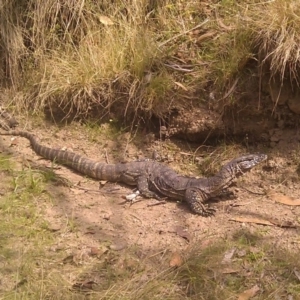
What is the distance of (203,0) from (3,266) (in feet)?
13.8

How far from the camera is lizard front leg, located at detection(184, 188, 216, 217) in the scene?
5543mm

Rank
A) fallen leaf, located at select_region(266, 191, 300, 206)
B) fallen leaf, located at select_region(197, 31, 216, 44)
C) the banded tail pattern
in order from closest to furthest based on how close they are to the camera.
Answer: fallen leaf, located at select_region(266, 191, 300, 206), the banded tail pattern, fallen leaf, located at select_region(197, 31, 216, 44)

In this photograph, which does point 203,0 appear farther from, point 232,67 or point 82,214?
point 82,214

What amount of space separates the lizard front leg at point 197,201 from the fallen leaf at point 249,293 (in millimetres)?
1282

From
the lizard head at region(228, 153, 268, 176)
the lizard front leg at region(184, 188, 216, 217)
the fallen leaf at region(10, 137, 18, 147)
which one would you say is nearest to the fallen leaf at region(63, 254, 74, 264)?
the lizard front leg at region(184, 188, 216, 217)

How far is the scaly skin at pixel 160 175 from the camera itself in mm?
5652

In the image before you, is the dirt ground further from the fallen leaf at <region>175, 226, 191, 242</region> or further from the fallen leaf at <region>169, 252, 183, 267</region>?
the fallen leaf at <region>169, 252, 183, 267</region>

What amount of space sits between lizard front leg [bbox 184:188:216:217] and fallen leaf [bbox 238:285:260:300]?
1.28 m

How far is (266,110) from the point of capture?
20.0 feet

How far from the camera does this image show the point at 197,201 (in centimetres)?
562

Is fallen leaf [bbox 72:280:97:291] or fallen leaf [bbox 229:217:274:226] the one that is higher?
fallen leaf [bbox 229:217:274:226]

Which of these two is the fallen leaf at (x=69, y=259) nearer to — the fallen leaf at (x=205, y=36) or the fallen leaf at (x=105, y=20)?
the fallen leaf at (x=205, y=36)

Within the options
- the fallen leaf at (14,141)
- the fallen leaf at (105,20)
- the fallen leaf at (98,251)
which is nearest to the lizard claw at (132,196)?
the fallen leaf at (98,251)

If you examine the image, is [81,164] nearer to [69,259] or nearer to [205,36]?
[69,259]
